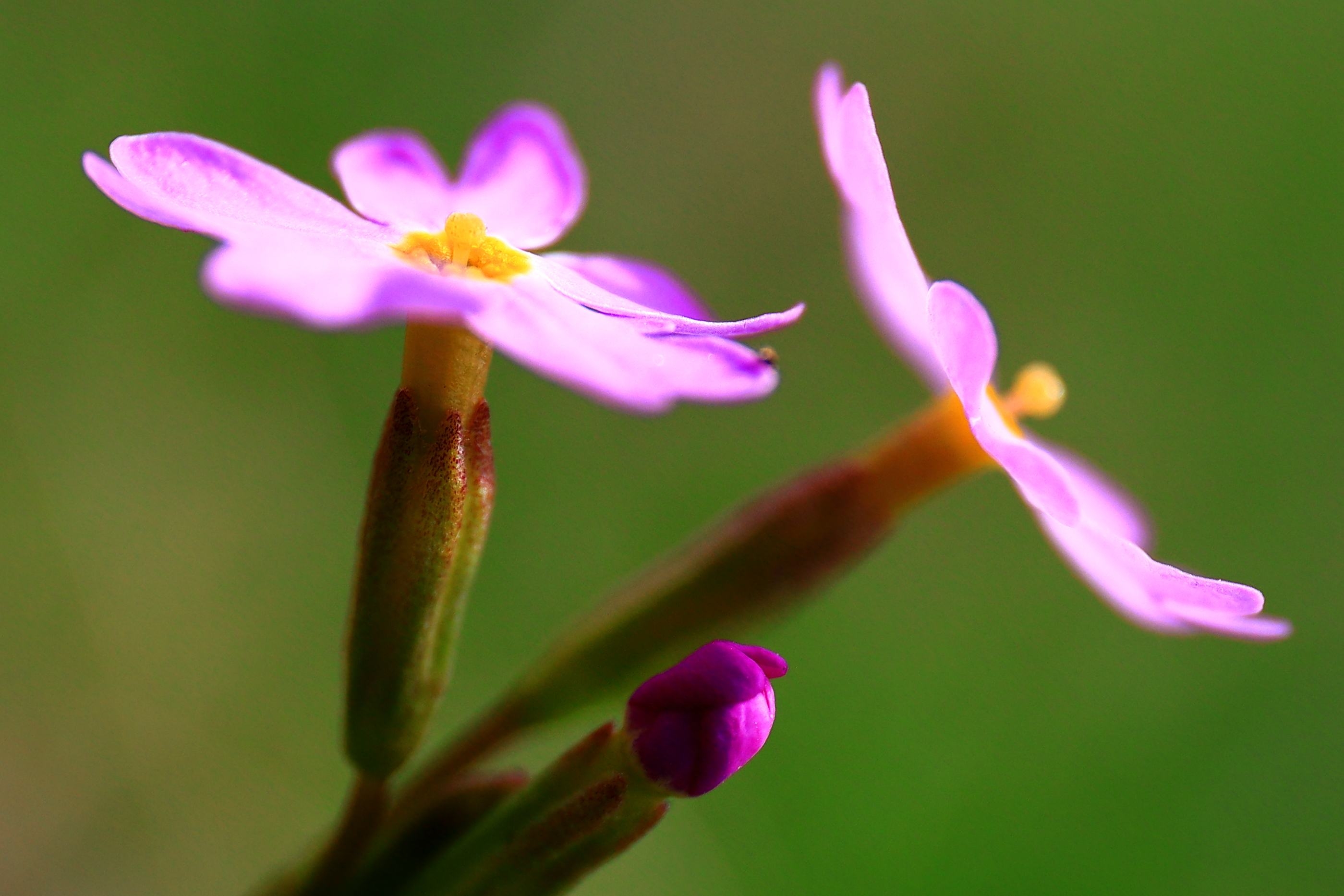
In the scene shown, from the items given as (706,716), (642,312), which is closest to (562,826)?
(706,716)

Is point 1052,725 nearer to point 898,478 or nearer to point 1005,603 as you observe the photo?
point 1005,603

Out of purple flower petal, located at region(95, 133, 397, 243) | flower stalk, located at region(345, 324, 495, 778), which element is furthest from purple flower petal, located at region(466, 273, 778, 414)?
purple flower petal, located at region(95, 133, 397, 243)

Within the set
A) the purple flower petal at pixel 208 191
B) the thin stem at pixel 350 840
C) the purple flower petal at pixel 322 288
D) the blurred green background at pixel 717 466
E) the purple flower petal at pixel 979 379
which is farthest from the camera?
the blurred green background at pixel 717 466

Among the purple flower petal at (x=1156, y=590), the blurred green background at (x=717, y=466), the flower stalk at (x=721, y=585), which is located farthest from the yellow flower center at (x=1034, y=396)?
the blurred green background at (x=717, y=466)

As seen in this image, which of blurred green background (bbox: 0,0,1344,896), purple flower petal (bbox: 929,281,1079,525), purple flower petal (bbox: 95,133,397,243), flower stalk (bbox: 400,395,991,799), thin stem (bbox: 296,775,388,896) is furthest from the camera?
blurred green background (bbox: 0,0,1344,896)

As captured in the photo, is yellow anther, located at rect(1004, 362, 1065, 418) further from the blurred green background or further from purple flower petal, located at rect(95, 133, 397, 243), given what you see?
the blurred green background

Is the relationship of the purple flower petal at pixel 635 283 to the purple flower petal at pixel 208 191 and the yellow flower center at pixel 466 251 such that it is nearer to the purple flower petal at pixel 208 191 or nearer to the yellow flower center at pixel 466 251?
the yellow flower center at pixel 466 251

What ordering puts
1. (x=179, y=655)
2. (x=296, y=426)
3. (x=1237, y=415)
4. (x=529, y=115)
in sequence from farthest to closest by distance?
(x=1237, y=415)
(x=296, y=426)
(x=179, y=655)
(x=529, y=115)


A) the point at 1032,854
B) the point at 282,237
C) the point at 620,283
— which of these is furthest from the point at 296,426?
the point at 282,237
